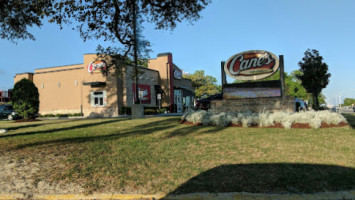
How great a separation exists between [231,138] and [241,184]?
3.51 meters

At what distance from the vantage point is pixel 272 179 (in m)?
3.83

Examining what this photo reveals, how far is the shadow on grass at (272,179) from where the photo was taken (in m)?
3.50

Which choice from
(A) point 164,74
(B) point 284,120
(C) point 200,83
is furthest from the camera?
(C) point 200,83

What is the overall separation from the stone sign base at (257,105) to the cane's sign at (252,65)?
1673 mm

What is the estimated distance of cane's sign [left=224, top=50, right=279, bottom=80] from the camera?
13.9m

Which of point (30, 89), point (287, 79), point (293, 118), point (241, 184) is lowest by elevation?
point (241, 184)

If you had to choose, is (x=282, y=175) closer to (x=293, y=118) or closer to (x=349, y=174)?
(x=349, y=174)

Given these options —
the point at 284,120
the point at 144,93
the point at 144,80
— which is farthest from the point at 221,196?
the point at 144,80

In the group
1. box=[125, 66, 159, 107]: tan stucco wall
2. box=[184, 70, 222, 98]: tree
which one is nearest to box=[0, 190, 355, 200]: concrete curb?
box=[125, 66, 159, 107]: tan stucco wall

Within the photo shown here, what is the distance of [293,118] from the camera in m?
9.42

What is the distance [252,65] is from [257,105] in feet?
8.73

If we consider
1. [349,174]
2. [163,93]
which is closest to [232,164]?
[349,174]

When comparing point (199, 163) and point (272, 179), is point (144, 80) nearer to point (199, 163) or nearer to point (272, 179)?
point (199, 163)

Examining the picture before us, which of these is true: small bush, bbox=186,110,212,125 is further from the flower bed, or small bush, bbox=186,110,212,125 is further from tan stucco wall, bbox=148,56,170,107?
tan stucco wall, bbox=148,56,170,107
